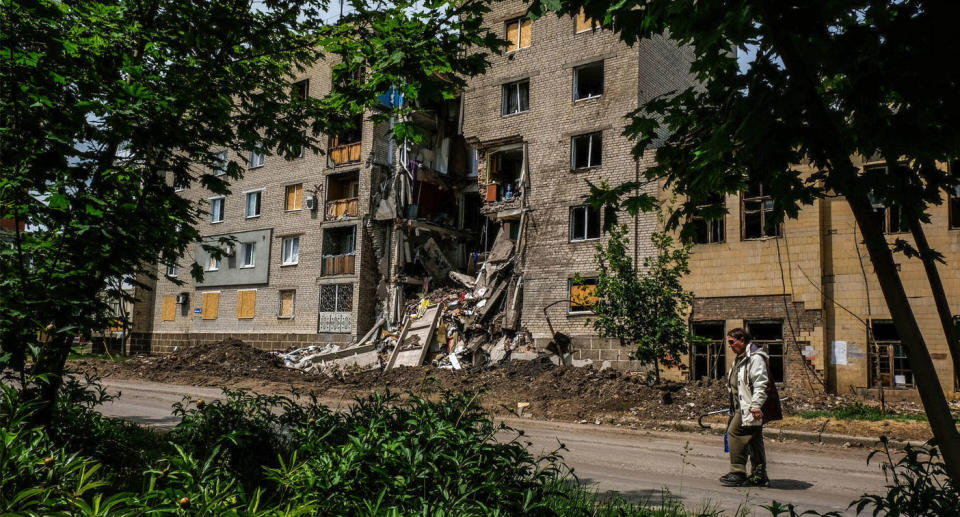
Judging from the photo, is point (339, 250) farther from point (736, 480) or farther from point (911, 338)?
point (911, 338)

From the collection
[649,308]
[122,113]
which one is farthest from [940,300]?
[649,308]

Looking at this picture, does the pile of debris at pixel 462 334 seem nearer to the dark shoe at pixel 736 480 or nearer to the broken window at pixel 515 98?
the broken window at pixel 515 98

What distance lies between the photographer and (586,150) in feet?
87.0

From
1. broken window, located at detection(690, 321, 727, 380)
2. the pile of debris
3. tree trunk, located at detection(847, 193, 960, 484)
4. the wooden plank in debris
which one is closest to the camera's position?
tree trunk, located at detection(847, 193, 960, 484)

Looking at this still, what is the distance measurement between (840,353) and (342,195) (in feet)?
78.5

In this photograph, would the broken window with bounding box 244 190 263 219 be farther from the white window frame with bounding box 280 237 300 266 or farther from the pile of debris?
the pile of debris

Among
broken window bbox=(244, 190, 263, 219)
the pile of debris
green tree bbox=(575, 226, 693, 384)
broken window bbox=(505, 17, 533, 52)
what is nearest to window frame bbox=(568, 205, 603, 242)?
the pile of debris

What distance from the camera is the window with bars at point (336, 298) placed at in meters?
32.3

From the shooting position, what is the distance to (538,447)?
11344 mm

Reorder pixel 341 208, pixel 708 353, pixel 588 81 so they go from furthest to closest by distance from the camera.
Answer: pixel 341 208, pixel 588 81, pixel 708 353

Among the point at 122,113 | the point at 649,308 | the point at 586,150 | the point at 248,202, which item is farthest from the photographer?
the point at 248,202

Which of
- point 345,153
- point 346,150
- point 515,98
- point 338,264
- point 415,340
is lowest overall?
point 415,340

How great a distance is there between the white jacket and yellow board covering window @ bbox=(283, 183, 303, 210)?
2972cm

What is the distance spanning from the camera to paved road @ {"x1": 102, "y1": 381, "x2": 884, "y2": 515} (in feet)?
23.9
